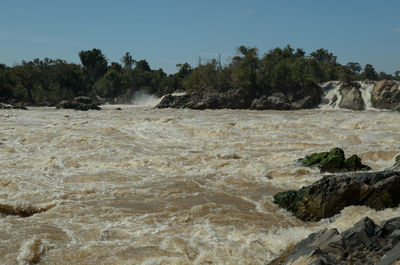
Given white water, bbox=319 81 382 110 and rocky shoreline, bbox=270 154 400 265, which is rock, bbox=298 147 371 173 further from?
white water, bbox=319 81 382 110

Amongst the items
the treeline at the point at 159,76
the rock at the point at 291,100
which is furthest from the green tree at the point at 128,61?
the rock at the point at 291,100

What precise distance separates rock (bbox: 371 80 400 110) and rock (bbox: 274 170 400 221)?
3076cm

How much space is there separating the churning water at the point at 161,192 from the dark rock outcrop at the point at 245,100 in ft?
63.0

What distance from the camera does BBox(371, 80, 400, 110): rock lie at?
3696 centimetres

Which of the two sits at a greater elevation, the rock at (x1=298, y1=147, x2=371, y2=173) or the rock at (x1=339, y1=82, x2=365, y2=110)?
the rock at (x1=339, y1=82, x2=365, y2=110)

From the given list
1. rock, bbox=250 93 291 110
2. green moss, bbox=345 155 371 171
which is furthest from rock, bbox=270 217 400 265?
rock, bbox=250 93 291 110

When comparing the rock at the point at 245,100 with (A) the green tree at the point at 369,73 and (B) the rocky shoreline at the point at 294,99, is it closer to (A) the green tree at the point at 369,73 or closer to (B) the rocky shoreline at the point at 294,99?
(B) the rocky shoreline at the point at 294,99

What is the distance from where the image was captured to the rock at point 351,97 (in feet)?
126

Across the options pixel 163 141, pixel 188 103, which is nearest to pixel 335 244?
pixel 163 141

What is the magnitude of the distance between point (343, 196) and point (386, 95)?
1319 inches

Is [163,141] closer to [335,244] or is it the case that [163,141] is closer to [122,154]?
[122,154]

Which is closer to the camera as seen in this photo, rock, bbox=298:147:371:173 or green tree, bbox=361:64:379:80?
rock, bbox=298:147:371:173

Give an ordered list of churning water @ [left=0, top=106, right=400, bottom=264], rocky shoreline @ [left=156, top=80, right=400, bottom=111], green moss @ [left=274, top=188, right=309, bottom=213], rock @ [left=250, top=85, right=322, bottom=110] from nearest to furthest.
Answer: churning water @ [left=0, top=106, right=400, bottom=264] < green moss @ [left=274, top=188, right=309, bottom=213] < rocky shoreline @ [left=156, top=80, right=400, bottom=111] < rock @ [left=250, top=85, right=322, bottom=110]

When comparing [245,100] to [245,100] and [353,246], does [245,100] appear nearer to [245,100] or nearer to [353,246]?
[245,100]
